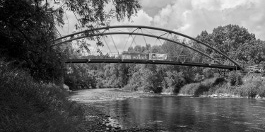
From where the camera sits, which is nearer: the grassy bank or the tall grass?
the tall grass

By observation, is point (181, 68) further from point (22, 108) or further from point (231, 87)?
point (22, 108)

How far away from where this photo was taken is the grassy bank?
41.0 m

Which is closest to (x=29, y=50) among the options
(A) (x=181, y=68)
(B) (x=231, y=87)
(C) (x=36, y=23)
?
(C) (x=36, y=23)

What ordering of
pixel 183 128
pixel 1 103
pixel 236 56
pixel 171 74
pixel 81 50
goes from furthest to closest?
1. pixel 236 56
2. pixel 171 74
3. pixel 183 128
4. pixel 81 50
5. pixel 1 103

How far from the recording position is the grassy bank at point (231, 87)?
1616 inches

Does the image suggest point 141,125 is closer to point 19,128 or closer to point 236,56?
point 19,128

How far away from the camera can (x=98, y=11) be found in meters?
8.80

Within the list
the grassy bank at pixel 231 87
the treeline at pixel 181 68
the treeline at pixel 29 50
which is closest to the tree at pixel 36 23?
the treeline at pixel 29 50

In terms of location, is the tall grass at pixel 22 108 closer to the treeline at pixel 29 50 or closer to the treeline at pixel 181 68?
the treeline at pixel 29 50

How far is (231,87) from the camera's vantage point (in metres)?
48.0

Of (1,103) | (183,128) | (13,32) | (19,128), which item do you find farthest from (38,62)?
(183,128)

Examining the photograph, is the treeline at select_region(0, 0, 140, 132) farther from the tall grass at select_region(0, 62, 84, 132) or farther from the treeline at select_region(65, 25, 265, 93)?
the treeline at select_region(65, 25, 265, 93)

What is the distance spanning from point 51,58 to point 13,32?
190cm

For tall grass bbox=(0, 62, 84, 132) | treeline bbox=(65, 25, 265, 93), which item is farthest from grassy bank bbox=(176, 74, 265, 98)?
tall grass bbox=(0, 62, 84, 132)
